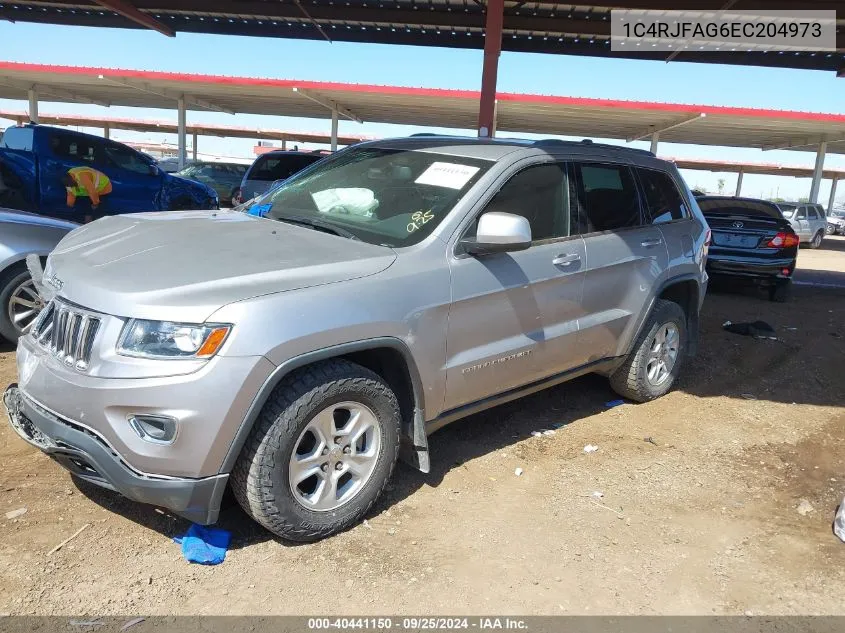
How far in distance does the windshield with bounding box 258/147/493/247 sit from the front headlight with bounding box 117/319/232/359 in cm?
106

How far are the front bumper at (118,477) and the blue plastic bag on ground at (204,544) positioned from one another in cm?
25

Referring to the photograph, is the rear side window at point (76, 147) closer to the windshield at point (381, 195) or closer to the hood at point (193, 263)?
the windshield at point (381, 195)

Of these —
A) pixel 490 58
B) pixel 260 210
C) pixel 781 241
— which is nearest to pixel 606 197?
pixel 260 210

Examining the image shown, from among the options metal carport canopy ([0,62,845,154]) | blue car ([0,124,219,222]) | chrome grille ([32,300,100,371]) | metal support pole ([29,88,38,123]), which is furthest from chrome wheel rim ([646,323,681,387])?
metal support pole ([29,88,38,123])

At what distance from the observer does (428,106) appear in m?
21.4

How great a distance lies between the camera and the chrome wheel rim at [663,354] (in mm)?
5074

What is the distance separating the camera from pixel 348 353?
9.81 ft

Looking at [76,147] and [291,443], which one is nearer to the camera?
[291,443]

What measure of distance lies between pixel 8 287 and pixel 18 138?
18.3 feet

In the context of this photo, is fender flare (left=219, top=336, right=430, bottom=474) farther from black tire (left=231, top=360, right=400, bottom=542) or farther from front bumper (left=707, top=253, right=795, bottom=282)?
front bumper (left=707, top=253, right=795, bottom=282)

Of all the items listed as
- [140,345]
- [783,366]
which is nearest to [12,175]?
[140,345]

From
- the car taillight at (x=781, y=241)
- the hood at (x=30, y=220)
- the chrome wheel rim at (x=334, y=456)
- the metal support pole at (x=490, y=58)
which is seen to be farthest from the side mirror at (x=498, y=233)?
the car taillight at (x=781, y=241)

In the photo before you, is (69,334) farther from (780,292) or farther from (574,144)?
(780,292)

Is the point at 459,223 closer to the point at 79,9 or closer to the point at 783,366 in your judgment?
the point at 783,366
